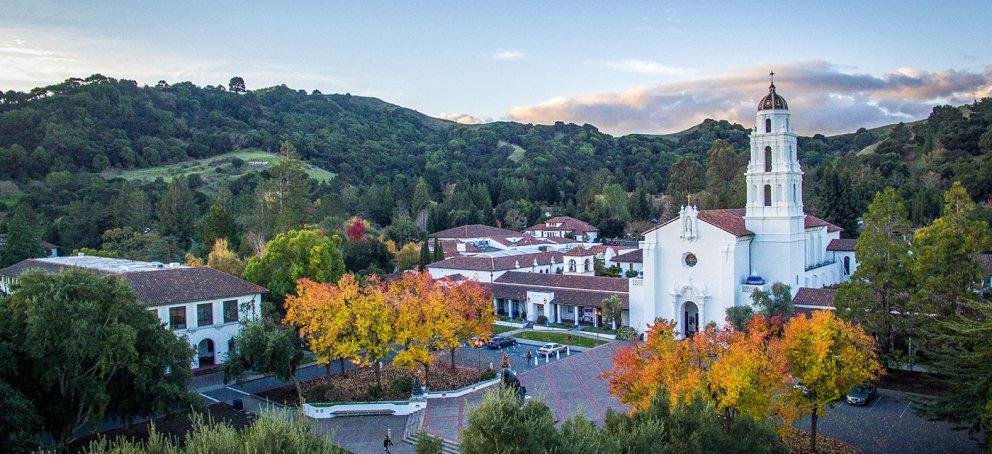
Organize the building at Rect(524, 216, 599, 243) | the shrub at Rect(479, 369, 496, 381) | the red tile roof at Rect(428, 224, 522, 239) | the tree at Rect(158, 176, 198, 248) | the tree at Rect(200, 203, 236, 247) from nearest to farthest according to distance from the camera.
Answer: the shrub at Rect(479, 369, 496, 381) < the tree at Rect(200, 203, 236, 247) < the tree at Rect(158, 176, 198, 248) < the red tile roof at Rect(428, 224, 522, 239) < the building at Rect(524, 216, 599, 243)

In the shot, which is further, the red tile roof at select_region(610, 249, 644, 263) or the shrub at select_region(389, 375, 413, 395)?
the red tile roof at select_region(610, 249, 644, 263)

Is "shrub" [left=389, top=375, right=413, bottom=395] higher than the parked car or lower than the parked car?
higher

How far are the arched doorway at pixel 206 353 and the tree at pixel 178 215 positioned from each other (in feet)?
98.3

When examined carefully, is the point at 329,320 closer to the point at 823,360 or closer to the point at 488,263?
the point at 823,360

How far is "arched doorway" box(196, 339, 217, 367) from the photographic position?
32125 mm

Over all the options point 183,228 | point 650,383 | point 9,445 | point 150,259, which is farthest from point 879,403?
point 183,228

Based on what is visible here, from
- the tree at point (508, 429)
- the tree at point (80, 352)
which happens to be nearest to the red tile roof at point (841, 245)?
the tree at point (508, 429)

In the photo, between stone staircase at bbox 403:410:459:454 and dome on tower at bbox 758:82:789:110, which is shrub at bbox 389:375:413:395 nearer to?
stone staircase at bbox 403:410:459:454

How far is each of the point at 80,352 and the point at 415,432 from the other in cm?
1037

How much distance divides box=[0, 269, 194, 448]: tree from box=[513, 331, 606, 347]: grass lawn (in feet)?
67.9

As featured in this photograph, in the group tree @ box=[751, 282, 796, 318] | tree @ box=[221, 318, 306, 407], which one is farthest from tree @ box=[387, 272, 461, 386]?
tree @ box=[751, 282, 796, 318]

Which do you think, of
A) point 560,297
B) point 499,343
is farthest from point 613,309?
point 499,343

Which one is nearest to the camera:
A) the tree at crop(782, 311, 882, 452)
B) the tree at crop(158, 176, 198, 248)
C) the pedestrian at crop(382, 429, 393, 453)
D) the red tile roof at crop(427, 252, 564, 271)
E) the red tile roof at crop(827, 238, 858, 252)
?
the tree at crop(782, 311, 882, 452)

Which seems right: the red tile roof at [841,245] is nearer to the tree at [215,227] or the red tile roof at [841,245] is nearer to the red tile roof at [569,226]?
the red tile roof at [569,226]
